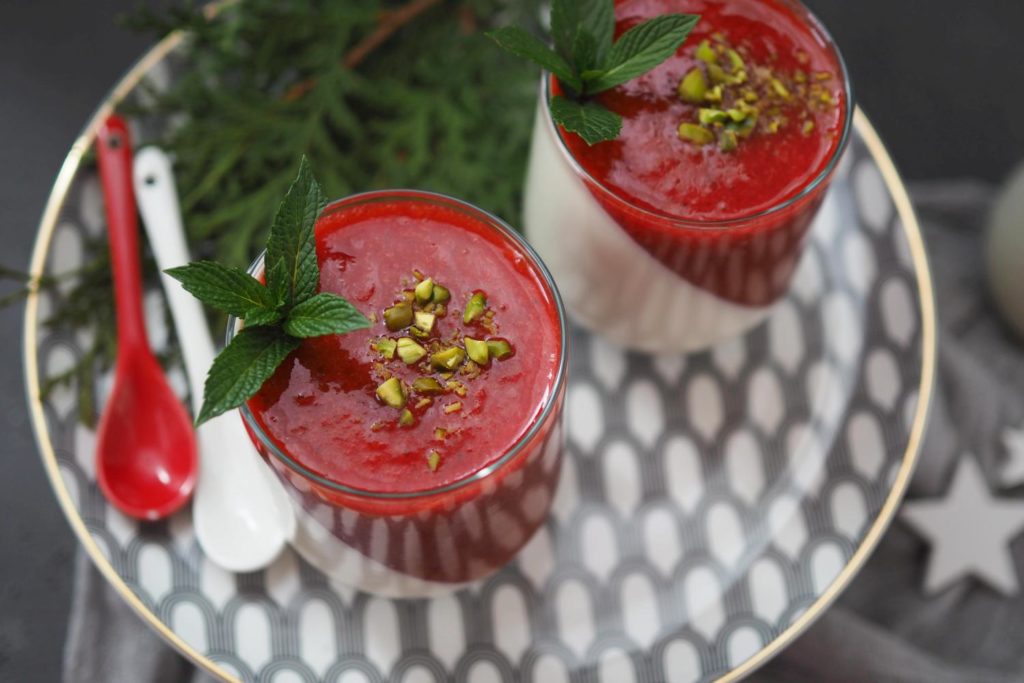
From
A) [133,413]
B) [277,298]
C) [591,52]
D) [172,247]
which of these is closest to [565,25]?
[591,52]

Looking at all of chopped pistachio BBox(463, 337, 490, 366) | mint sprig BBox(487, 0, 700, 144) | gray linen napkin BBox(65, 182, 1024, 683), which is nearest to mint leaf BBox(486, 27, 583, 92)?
mint sprig BBox(487, 0, 700, 144)

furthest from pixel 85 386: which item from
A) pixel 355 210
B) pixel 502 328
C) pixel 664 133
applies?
pixel 664 133

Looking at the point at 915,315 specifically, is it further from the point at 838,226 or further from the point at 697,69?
the point at 697,69

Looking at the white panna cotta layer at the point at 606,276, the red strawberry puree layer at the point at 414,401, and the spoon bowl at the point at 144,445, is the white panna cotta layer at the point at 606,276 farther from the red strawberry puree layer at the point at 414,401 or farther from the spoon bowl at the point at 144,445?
the spoon bowl at the point at 144,445

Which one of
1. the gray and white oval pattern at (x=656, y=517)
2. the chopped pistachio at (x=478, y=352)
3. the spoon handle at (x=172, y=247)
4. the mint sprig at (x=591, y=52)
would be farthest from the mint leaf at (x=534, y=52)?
the spoon handle at (x=172, y=247)

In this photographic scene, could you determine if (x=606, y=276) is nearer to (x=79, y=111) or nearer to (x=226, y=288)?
(x=226, y=288)

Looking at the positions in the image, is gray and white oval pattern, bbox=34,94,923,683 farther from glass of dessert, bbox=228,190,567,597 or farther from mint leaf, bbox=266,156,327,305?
mint leaf, bbox=266,156,327,305
